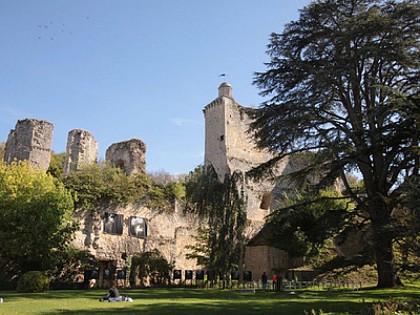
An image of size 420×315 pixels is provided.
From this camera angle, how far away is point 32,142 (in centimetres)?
2456

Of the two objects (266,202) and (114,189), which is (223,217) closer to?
(114,189)

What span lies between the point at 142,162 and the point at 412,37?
15.0 m

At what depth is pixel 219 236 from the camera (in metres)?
16.9

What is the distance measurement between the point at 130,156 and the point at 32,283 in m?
11.2

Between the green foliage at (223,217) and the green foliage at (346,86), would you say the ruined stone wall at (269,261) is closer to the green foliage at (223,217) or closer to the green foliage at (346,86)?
the green foliage at (223,217)

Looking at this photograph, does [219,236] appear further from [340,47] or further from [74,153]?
[74,153]

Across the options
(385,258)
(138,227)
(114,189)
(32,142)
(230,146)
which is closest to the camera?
(385,258)

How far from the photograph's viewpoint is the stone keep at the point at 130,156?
23141 mm

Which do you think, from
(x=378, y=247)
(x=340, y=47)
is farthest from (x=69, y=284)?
(x=340, y=47)

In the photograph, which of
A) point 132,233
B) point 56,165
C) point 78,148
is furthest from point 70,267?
point 56,165

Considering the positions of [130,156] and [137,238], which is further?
[130,156]

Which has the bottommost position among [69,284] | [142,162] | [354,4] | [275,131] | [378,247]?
[69,284]

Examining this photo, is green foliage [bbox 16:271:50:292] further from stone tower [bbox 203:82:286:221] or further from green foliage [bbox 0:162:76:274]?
stone tower [bbox 203:82:286:221]

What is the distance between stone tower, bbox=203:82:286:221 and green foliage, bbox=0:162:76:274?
55.8 ft
